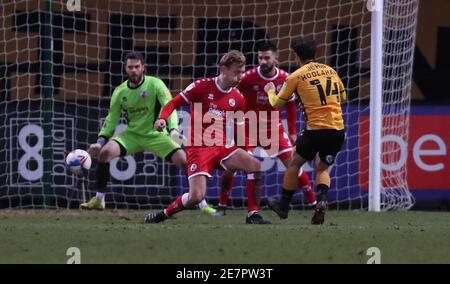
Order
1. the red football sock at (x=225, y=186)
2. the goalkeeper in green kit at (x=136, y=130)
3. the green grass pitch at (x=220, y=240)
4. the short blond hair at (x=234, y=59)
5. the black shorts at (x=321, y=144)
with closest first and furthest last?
the green grass pitch at (x=220, y=240) < the short blond hair at (x=234, y=59) < the black shorts at (x=321, y=144) < the red football sock at (x=225, y=186) < the goalkeeper in green kit at (x=136, y=130)

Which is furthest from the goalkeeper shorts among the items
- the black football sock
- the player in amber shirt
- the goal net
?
the black football sock

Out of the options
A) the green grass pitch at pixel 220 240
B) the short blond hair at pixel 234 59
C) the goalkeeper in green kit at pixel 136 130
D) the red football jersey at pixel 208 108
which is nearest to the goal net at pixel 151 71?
the goalkeeper in green kit at pixel 136 130

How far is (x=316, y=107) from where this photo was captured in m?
10.2

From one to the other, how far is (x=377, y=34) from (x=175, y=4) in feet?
9.59

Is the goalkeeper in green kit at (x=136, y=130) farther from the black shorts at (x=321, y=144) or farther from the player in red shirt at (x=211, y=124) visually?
the black shorts at (x=321, y=144)

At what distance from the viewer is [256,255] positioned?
761 centimetres


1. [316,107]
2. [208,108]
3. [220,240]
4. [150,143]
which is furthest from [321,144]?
[150,143]

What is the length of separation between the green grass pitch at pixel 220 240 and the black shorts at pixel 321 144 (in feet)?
2.12

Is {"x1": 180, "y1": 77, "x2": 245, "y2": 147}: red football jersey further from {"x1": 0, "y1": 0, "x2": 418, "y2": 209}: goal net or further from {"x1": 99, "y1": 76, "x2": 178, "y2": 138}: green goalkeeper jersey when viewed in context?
{"x1": 0, "y1": 0, "x2": 418, "y2": 209}: goal net

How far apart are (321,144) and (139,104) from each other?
2686 millimetres

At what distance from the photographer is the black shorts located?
1020 cm

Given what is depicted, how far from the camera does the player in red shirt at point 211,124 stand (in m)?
10.1

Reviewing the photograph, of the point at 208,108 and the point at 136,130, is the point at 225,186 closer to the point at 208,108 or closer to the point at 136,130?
the point at 136,130
